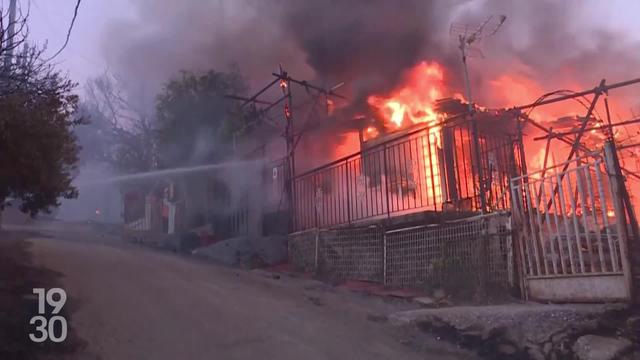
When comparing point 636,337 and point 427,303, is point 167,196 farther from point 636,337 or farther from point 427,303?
point 636,337

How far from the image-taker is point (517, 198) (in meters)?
6.36

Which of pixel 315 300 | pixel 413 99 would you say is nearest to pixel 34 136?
pixel 315 300

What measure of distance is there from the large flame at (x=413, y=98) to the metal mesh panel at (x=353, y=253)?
4633 millimetres

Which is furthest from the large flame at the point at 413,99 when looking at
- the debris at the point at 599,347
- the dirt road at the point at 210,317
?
the debris at the point at 599,347

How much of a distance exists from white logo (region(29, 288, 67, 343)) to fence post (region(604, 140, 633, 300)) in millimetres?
5415

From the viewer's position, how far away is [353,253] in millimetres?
8836

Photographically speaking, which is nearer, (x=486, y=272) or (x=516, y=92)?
(x=486, y=272)

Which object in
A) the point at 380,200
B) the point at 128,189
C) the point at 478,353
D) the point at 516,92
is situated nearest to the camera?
the point at 478,353

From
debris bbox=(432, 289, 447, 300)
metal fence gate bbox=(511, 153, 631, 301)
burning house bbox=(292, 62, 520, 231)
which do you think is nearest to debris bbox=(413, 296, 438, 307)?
debris bbox=(432, 289, 447, 300)

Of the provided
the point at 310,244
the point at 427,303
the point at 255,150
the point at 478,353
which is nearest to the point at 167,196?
the point at 255,150

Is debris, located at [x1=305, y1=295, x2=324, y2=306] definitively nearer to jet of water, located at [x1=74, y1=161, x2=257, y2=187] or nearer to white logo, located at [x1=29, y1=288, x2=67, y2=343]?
white logo, located at [x1=29, y1=288, x2=67, y2=343]

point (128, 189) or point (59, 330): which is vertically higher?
point (128, 189)

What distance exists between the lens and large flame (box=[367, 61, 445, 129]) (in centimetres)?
1275

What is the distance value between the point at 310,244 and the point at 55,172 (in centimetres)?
504
